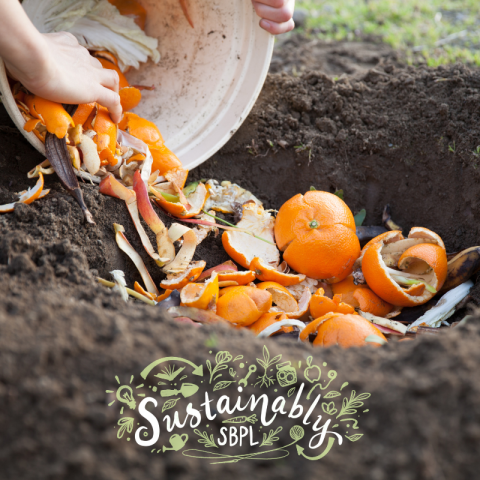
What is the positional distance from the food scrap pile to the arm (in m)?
0.09

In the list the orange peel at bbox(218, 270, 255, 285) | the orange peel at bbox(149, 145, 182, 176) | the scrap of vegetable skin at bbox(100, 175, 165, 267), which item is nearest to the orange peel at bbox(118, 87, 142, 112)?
the orange peel at bbox(149, 145, 182, 176)

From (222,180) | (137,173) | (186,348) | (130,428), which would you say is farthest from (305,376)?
(222,180)

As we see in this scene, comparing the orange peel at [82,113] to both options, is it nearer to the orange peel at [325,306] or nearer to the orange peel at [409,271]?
the orange peel at [325,306]

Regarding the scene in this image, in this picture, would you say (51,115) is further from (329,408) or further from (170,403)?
(329,408)

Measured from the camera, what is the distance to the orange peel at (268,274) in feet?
7.11

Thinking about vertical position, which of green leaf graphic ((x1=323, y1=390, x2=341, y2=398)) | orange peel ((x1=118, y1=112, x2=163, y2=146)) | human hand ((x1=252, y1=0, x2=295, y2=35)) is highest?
human hand ((x1=252, y1=0, x2=295, y2=35))

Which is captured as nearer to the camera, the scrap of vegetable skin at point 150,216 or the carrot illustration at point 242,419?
the carrot illustration at point 242,419

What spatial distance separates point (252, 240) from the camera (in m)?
2.38

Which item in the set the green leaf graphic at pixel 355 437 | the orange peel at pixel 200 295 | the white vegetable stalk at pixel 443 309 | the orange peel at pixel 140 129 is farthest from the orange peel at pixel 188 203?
the green leaf graphic at pixel 355 437

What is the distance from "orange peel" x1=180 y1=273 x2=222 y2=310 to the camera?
1876 millimetres

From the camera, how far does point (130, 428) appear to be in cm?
101

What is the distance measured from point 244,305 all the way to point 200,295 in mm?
195

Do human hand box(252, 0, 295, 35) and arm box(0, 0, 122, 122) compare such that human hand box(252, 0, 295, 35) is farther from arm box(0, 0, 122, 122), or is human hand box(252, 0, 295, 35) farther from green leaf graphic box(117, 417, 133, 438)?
green leaf graphic box(117, 417, 133, 438)

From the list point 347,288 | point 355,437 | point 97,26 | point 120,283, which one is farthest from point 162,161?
point 355,437
